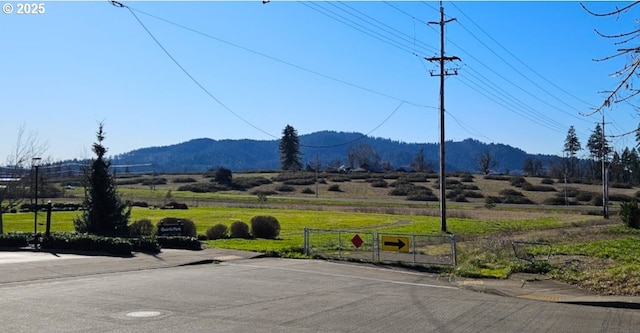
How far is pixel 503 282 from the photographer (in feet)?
59.6

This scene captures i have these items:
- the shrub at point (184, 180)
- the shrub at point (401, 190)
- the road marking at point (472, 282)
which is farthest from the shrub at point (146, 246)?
the shrub at point (184, 180)

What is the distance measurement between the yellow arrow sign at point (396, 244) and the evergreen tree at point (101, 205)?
639 inches

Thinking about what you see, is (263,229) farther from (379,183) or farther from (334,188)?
(379,183)

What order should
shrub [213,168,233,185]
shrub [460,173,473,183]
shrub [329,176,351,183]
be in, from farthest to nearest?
1. shrub [329,176,351,183]
2. shrub [213,168,233,185]
3. shrub [460,173,473,183]

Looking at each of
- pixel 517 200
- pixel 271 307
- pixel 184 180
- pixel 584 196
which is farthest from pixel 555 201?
pixel 271 307

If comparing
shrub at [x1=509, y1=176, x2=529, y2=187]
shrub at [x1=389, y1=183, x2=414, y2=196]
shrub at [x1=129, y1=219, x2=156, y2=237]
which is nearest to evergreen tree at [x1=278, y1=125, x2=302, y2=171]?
shrub at [x1=389, y1=183, x2=414, y2=196]

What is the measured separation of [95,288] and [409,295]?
753 centimetres

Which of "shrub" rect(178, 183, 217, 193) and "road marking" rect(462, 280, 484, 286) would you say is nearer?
"road marking" rect(462, 280, 484, 286)

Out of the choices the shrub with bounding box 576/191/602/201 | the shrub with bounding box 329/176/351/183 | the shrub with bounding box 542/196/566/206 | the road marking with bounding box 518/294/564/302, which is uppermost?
the shrub with bounding box 329/176/351/183

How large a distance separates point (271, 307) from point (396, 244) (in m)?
11.3

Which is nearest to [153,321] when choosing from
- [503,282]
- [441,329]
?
[441,329]

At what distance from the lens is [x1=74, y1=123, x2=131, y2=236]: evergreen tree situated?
1335 inches

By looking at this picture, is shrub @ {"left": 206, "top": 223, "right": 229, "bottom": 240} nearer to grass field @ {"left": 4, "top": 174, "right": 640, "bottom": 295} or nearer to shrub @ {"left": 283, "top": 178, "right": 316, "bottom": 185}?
grass field @ {"left": 4, "top": 174, "right": 640, "bottom": 295}

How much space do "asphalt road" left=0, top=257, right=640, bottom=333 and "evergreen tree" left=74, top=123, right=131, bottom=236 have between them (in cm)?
1549
